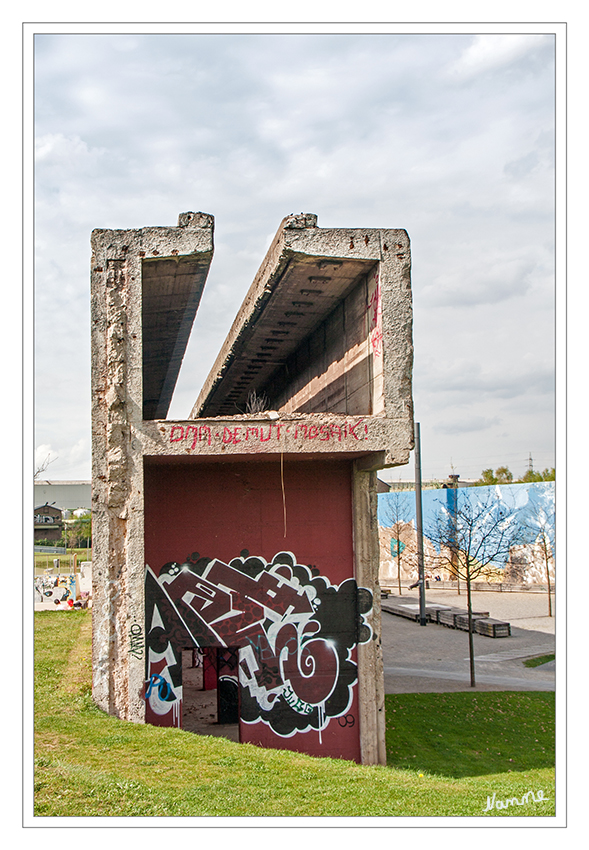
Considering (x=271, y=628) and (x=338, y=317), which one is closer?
(x=271, y=628)

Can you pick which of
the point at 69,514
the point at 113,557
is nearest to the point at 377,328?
the point at 113,557

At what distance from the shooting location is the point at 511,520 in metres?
37.4

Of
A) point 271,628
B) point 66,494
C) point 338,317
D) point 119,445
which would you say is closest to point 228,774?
point 271,628

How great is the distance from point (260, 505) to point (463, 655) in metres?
13.6

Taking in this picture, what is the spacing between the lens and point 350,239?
411 inches

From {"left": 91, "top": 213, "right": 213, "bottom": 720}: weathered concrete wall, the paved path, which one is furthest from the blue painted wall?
{"left": 91, "top": 213, "right": 213, "bottom": 720}: weathered concrete wall

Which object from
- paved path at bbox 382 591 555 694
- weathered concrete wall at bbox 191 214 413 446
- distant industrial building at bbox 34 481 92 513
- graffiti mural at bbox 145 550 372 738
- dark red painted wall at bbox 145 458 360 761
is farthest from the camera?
distant industrial building at bbox 34 481 92 513

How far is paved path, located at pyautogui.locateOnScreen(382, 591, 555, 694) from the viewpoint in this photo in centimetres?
1808

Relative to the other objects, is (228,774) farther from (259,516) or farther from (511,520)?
(511,520)

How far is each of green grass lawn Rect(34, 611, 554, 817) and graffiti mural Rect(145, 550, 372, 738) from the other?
1.26 meters
